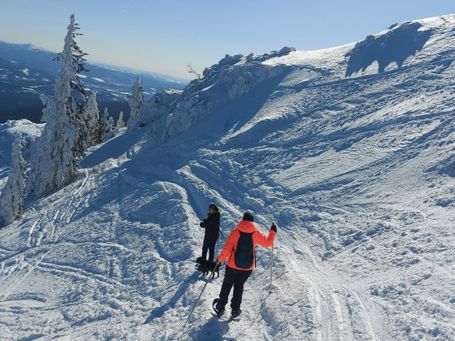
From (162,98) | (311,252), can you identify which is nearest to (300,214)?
(311,252)

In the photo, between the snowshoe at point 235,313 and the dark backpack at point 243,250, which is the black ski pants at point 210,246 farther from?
the dark backpack at point 243,250

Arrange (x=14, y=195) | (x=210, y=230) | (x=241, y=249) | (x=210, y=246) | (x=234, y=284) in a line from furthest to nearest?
1. (x=14, y=195)
2. (x=210, y=246)
3. (x=210, y=230)
4. (x=234, y=284)
5. (x=241, y=249)

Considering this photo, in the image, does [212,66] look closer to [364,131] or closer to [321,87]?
[321,87]

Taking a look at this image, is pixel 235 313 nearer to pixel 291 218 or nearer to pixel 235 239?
pixel 235 239

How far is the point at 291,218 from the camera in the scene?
13.6 meters

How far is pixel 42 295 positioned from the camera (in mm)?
11297

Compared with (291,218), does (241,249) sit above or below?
above

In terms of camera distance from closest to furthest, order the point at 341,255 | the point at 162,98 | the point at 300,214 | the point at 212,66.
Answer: the point at 341,255 < the point at 300,214 < the point at 212,66 < the point at 162,98

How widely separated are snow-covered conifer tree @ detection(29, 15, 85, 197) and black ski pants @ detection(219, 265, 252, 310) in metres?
23.9

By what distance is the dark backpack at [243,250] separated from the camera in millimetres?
7777

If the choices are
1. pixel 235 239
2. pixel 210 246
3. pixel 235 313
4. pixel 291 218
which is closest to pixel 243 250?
pixel 235 239

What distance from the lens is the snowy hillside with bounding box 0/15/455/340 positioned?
327 inches

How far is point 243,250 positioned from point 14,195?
21.5 meters

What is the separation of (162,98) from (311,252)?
34930mm
